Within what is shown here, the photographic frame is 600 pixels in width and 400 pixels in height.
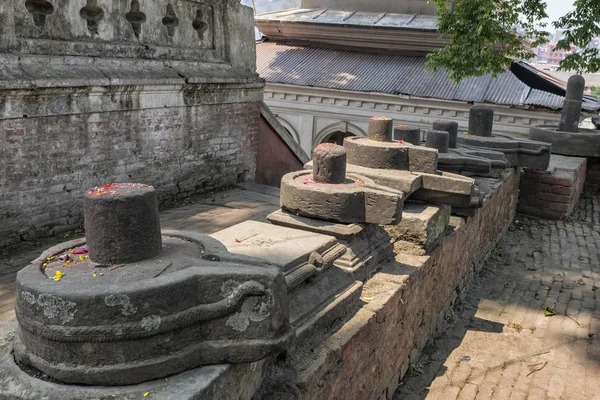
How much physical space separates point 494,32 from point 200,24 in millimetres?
7621

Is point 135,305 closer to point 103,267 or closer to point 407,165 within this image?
point 103,267

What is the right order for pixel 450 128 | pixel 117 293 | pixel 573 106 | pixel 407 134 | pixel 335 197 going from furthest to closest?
1. pixel 573 106
2. pixel 450 128
3. pixel 407 134
4. pixel 335 197
5. pixel 117 293

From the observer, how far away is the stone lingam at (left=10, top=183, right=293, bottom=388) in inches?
83.6

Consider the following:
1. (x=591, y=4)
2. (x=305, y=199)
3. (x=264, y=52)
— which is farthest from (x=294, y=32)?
(x=305, y=199)

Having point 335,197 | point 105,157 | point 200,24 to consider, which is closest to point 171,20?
point 200,24

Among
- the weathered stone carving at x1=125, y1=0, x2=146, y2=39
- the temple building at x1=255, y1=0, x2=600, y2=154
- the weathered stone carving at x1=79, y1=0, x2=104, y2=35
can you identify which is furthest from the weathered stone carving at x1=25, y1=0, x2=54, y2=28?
the temple building at x1=255, y1=0, x2=600, y2=154

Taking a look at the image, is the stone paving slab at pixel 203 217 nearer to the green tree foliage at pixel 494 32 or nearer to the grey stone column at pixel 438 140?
the grey stone column at pixel 438 140

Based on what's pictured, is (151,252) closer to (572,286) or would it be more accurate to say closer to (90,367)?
(90,367)

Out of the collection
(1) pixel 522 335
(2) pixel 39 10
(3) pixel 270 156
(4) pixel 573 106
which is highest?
(2) pixel 39 10

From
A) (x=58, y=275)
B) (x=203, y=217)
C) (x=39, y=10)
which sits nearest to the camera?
(x=58, y=275)

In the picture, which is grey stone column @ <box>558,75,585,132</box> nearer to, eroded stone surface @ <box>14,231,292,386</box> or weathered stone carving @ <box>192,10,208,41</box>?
weathered stone carving @ <box>192,10,208,41</box>

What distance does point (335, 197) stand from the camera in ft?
12.8

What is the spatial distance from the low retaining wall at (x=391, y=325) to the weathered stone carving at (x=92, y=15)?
376 centimetres

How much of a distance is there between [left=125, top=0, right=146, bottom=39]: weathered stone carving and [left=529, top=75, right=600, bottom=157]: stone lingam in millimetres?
8521
